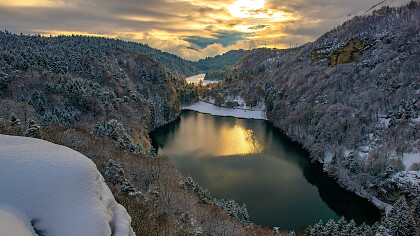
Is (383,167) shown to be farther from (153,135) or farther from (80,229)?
(153,135)

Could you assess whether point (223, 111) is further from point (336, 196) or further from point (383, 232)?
point (383, 232)

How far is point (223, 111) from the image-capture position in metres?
A: 101

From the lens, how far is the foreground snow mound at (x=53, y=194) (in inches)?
267

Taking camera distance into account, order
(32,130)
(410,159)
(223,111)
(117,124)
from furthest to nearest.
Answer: (223,111), (117,124), (410,159), (32,130)

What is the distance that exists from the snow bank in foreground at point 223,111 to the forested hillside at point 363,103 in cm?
765

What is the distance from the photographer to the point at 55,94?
2004 inches

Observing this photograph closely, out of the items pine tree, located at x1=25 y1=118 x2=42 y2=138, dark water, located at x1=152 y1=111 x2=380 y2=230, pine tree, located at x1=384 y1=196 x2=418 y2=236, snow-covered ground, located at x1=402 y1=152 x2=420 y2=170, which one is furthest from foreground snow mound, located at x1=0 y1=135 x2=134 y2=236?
snow-covered ground, located at x1=402 y1=152 x2=420 y2=170

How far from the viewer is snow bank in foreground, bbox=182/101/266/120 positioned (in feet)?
313

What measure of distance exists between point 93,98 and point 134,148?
22731mm

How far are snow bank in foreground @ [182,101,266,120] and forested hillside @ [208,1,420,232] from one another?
7647 millimetres

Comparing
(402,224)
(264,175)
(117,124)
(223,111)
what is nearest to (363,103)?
(264,175)

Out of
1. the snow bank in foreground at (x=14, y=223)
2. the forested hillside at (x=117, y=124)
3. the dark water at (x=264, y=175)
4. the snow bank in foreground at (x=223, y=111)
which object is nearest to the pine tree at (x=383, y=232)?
the dark water at (x=264, y=175)

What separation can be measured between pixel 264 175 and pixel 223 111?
5975 centimetres

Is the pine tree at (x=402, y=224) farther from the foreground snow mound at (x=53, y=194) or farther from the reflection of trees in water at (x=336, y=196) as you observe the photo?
the foreground snow mound at (x=53, y=194)
